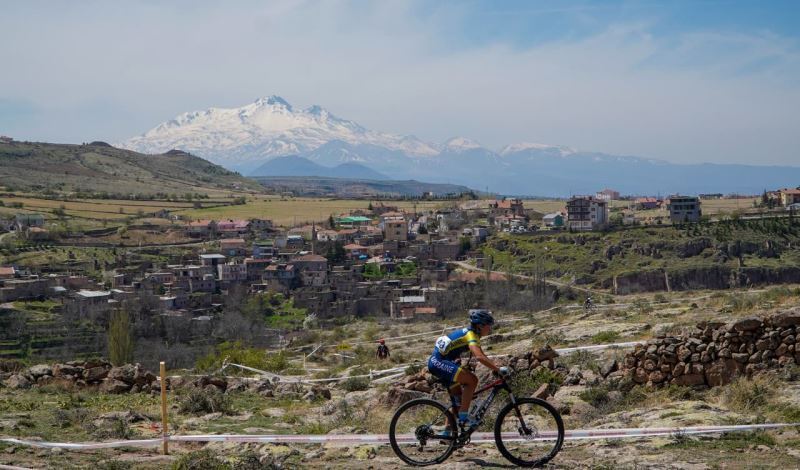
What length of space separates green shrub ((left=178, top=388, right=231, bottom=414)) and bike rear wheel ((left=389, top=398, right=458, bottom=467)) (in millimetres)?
5674

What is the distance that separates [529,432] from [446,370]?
1.06 m

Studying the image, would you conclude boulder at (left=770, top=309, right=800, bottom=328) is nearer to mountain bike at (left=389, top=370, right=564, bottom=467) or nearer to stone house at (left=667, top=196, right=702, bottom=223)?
mountain bike at (left=389, top=370, right=564, bottom=467)

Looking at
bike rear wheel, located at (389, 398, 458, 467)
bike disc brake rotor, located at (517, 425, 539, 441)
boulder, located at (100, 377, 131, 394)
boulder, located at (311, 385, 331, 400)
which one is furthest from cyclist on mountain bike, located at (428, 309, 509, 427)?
boulder, located at (100, 377, 131, 394)

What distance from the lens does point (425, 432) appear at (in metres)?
8.17

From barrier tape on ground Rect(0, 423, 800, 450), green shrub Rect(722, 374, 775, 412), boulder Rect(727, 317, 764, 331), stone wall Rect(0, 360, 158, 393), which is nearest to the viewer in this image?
barrier tape on ground Rect(0, 423, 800, 450)

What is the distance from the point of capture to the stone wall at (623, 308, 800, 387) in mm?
10906

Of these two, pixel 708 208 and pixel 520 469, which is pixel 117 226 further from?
pixel 520 469

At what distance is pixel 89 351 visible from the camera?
46.7m

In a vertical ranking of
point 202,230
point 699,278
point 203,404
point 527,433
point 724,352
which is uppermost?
point 202,230

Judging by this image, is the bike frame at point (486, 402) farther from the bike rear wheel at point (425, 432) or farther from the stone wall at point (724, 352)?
the stone wall at point (724, 352)

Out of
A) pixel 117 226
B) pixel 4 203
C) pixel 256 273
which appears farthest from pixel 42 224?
pixel 256 273

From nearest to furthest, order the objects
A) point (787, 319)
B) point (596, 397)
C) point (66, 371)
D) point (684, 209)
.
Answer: point (787, 319)
point (596, 397)
point (66, 371)
point (684, 209)

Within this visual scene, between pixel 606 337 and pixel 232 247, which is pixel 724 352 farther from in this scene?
pixel 232 247

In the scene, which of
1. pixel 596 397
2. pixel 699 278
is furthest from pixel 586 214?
pixel 596 397
